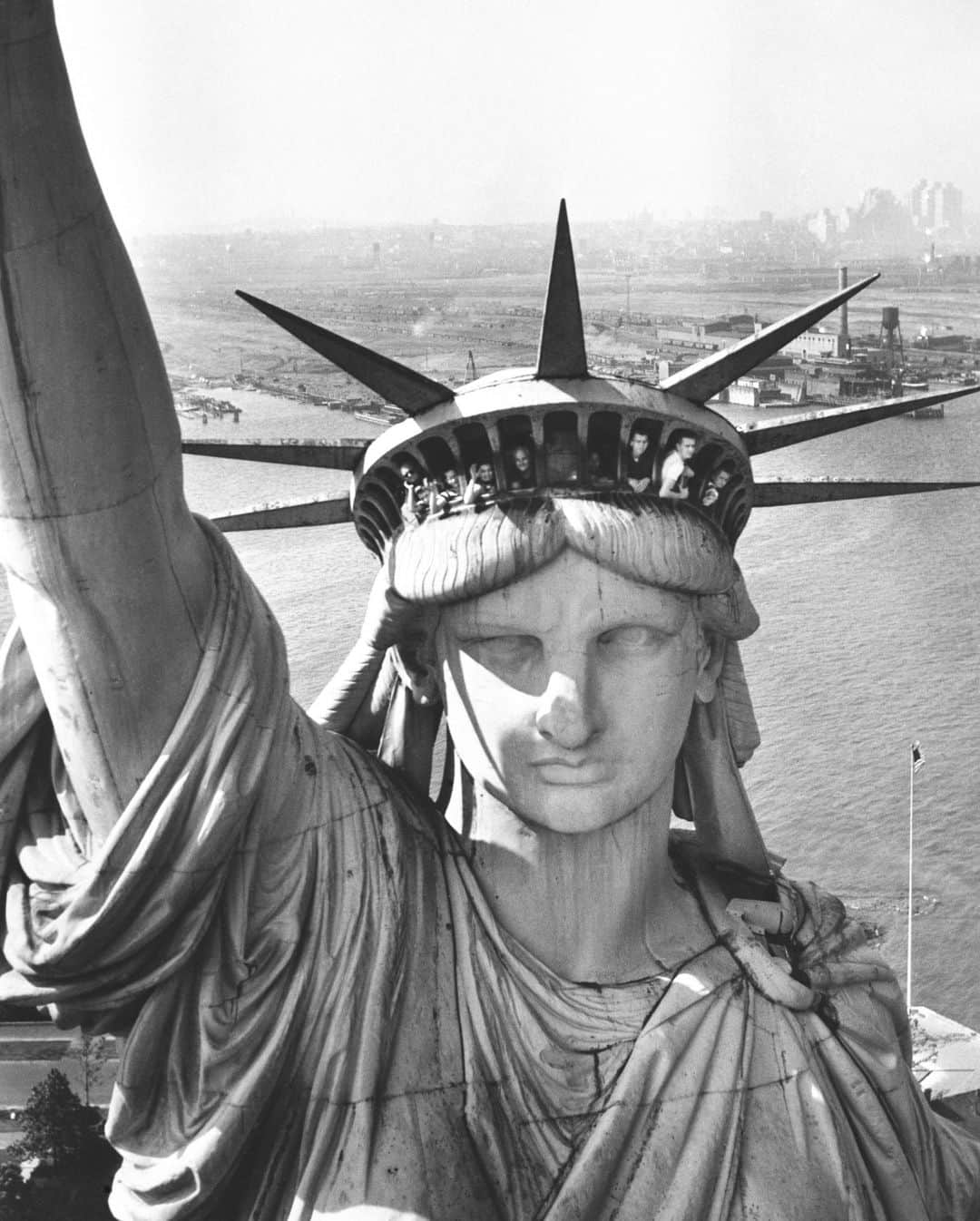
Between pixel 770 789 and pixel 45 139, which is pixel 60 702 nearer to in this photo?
pixel 45 139

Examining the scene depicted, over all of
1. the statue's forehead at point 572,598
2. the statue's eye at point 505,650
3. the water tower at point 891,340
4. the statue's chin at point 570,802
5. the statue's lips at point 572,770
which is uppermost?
the statue's forehead at point 572,598

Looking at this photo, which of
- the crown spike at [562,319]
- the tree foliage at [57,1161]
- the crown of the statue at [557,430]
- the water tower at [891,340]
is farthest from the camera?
the water tower at [891,340]

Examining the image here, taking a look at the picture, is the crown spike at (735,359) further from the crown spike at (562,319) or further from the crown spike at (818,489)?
the crown spike at (818,489)

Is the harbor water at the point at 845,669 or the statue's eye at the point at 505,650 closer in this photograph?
the statue's eye at the point at 505,650

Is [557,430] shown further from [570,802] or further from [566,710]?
[570,802]

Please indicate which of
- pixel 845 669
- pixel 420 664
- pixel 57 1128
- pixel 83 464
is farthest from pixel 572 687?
pixel 845 669

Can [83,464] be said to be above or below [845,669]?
above

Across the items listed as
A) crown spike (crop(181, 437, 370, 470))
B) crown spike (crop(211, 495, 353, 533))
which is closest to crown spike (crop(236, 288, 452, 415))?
crown spike (crop(181, 437, 370, 470))

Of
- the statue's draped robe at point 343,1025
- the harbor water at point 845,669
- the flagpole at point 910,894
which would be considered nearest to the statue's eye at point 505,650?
the statue's draped robe at point 343,1025
